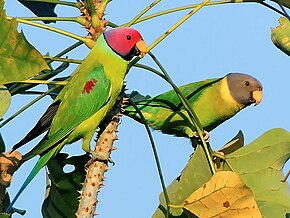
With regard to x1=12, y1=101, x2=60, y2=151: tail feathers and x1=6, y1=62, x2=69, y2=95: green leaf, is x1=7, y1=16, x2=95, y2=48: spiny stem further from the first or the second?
x1=12, y1=101, x2=60, y2=151: tail feathers

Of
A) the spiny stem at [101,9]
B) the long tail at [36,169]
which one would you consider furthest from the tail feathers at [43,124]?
the spiny stem at [101,9]

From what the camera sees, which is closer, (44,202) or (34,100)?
(34,100)

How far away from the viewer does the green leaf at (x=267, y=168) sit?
1971 millimetres

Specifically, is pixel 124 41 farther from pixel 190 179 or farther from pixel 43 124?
pixel 190 179

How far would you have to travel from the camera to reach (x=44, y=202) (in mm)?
2227

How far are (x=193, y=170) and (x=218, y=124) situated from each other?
5.57ft

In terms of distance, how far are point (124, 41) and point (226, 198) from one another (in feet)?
3.46

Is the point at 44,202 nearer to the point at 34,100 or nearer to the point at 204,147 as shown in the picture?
the point at 34,100

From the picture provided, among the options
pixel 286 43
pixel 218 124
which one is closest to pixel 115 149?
pixel 286 43

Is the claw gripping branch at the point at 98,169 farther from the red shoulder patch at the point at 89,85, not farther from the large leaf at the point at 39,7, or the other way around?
the large leaf at the point at 39,7

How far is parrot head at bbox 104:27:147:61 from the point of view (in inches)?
99.5

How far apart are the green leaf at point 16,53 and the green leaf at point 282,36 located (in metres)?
0.95

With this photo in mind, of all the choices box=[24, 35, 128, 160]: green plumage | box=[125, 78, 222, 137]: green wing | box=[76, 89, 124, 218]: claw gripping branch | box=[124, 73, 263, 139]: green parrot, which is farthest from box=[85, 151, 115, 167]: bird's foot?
box=[125, 78, 222, 137]: green wing

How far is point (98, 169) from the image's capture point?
5.83ft
